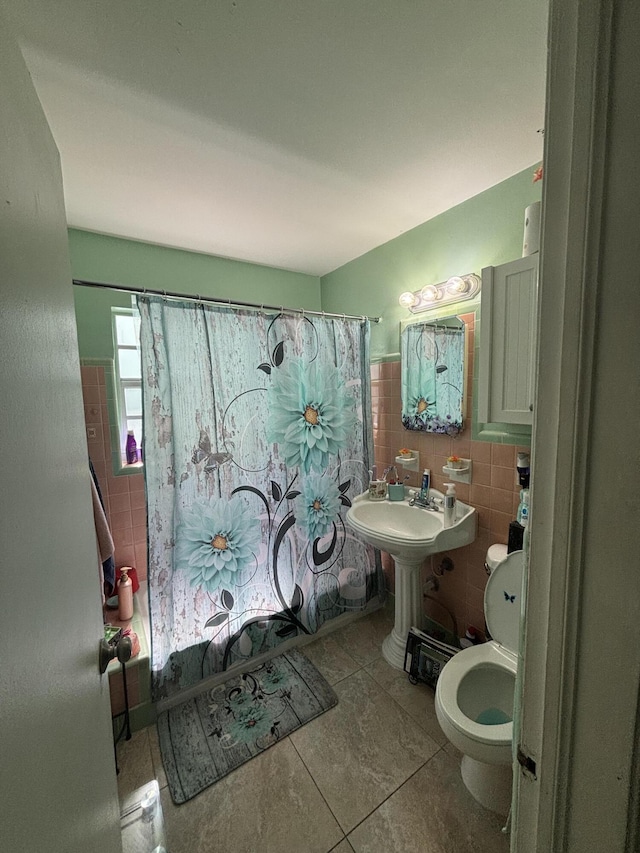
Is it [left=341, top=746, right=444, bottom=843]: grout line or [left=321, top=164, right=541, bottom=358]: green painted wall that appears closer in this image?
[left=341, top=746, right=444, bottom=843]: grout line

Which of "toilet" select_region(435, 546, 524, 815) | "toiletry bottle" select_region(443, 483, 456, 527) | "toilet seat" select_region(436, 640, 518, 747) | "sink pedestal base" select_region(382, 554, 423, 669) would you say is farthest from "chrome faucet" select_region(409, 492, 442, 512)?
"toilet seat" select_region(436, 640, 518, 747)

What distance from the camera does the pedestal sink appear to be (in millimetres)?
1506

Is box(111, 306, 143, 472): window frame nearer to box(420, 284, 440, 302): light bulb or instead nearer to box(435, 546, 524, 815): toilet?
box(420, 284, 440, 302): light bulb

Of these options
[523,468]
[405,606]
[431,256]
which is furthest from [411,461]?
[431,256]

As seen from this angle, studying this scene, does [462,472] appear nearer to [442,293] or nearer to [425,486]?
[425,486]

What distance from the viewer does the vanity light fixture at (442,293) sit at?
61.9 inches

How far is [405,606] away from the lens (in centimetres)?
178

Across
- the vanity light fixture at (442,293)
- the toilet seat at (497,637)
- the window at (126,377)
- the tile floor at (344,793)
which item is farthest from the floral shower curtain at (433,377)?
the window at (126,377)

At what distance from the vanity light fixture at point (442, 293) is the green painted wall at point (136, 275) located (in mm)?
985

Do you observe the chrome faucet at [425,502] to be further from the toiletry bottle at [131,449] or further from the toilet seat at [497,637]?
the toiletry bottle at [131,449]

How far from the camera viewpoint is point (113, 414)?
1.86m

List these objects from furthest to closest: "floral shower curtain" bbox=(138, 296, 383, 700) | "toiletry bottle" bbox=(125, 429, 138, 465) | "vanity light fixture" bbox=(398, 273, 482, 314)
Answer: "toiletry bottle" bbox=(125, 429, 138, 465) < "vanity light fixture" bbox=(398, 273, 482, 314) < "floral shower curtain" bbox=(138, 296, 383, 700)

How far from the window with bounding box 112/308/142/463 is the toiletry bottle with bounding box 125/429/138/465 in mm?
16

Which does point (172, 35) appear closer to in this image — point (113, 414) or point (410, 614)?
point (113, 414)
